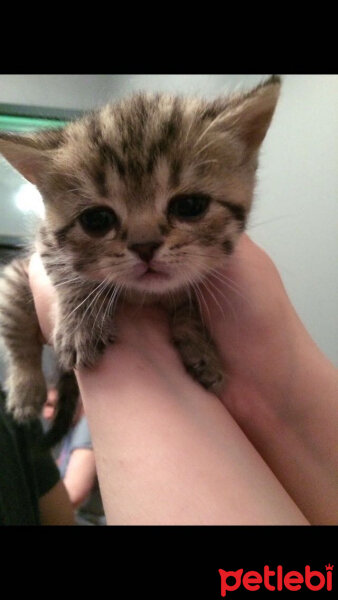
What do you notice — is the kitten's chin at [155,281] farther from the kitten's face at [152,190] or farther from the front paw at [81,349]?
the front paw at [81,349]

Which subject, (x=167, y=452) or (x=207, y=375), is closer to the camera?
(x=167, y=452)

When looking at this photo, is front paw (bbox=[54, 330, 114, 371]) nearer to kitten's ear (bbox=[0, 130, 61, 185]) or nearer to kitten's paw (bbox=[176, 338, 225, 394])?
kitten's paw (bbox=[176, 338, 225, 394])

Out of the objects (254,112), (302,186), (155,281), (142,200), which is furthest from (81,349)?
(302,186)

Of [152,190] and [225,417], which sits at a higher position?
[152,190]

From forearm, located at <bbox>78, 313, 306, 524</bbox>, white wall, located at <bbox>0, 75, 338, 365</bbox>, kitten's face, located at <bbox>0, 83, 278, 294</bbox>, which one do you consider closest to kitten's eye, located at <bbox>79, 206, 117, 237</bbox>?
kitten's face, located at <bbox>0, 83, 278, 294</bbox>

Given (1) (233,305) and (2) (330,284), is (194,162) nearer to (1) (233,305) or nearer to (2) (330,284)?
(1) (233,305)

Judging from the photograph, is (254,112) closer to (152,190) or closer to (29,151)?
(152,190)

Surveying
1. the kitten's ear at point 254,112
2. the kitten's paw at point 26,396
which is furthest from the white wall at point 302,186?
the kitten's paw at point 26,396
